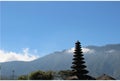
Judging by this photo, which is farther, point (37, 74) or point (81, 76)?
point (37, 74)

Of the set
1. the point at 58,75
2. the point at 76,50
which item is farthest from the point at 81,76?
the point at 58,75

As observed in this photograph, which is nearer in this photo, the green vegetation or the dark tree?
the dark tree

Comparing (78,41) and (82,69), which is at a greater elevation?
(78,41)

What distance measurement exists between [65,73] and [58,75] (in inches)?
48.5

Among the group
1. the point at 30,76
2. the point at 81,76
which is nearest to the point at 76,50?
the point at 81,76

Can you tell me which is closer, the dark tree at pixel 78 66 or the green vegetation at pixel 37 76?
the dark tree at pixel 78 66

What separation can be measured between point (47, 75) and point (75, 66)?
43.5ft

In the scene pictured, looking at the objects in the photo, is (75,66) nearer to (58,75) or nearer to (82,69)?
(82,69)

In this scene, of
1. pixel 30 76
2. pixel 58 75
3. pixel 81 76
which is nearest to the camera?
pixel 81 76

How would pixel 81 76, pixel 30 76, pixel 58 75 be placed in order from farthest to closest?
1. pixel 58 75
2. pixel 30 76
3. pixel 81 76

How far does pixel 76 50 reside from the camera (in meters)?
33.8

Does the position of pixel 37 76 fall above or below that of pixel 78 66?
above

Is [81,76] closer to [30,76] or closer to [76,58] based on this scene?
[76,58]

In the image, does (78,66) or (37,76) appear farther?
(37,76)
